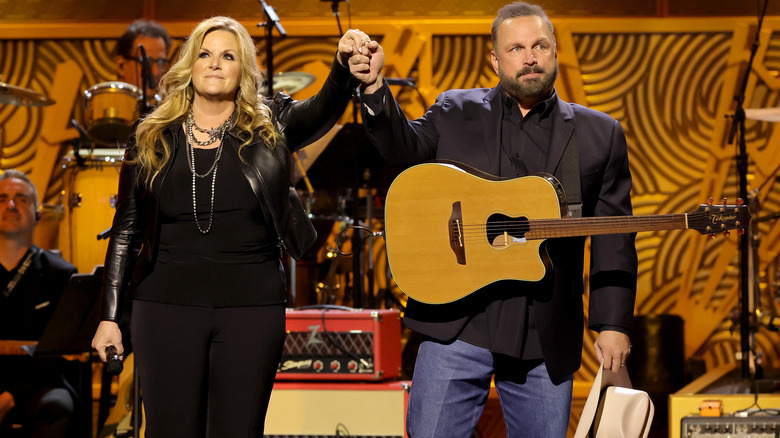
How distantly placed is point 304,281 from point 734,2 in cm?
452

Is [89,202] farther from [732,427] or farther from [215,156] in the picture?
[732,427]

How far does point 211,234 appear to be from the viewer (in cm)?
266

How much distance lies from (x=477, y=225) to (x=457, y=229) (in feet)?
0.22

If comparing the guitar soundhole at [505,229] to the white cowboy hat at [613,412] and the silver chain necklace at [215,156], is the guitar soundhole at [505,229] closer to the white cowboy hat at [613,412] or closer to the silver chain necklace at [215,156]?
the white cowboy hat at [613,412]

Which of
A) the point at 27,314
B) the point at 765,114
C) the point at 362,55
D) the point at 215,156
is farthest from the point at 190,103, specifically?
the point at 765,114

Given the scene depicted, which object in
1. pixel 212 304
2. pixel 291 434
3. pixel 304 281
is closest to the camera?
pixel 212 304

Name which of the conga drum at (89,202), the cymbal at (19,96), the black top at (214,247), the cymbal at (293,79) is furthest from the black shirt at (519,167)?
the cymbal at (19,96)

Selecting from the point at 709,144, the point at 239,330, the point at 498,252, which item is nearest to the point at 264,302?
the point at 239,330

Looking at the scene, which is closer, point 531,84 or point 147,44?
point 531,84

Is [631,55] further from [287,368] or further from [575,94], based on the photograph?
[287,368]

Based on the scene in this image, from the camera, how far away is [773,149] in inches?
291

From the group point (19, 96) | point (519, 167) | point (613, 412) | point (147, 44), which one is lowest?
point (613, 412)

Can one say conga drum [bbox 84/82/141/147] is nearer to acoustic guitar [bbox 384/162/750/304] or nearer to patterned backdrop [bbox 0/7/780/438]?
patterned backdrop [bbox 0/7/780/438]

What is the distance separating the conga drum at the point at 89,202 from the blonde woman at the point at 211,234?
3.20m
